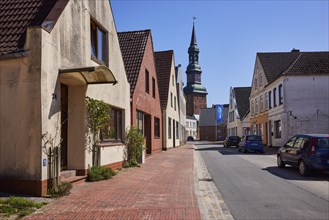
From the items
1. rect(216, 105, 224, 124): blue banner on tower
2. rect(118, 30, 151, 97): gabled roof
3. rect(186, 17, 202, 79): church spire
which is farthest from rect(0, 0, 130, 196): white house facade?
rect(186, 17, 202, 79): church spire

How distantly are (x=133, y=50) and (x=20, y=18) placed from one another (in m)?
12.0

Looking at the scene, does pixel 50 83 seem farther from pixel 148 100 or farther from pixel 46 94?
pixel 148 100

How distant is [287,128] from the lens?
31.4 meters

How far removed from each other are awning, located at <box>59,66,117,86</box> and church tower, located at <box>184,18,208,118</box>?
9769cm

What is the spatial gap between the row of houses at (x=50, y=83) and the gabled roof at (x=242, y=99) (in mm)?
47408

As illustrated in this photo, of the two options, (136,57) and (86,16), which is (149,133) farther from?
(86,16)

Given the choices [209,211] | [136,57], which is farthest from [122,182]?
[136,57]

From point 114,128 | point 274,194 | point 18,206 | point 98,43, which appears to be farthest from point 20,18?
point 274,194

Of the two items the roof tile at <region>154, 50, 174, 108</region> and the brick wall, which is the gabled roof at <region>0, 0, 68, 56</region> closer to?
the brick wall

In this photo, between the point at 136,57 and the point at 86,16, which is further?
the point at 136,57

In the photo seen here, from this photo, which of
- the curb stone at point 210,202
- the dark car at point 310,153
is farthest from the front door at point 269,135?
the curb stone at point 210,202

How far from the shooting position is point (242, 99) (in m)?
61.6

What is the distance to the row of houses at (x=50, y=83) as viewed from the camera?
8.31 meters

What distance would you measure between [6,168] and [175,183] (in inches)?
190
